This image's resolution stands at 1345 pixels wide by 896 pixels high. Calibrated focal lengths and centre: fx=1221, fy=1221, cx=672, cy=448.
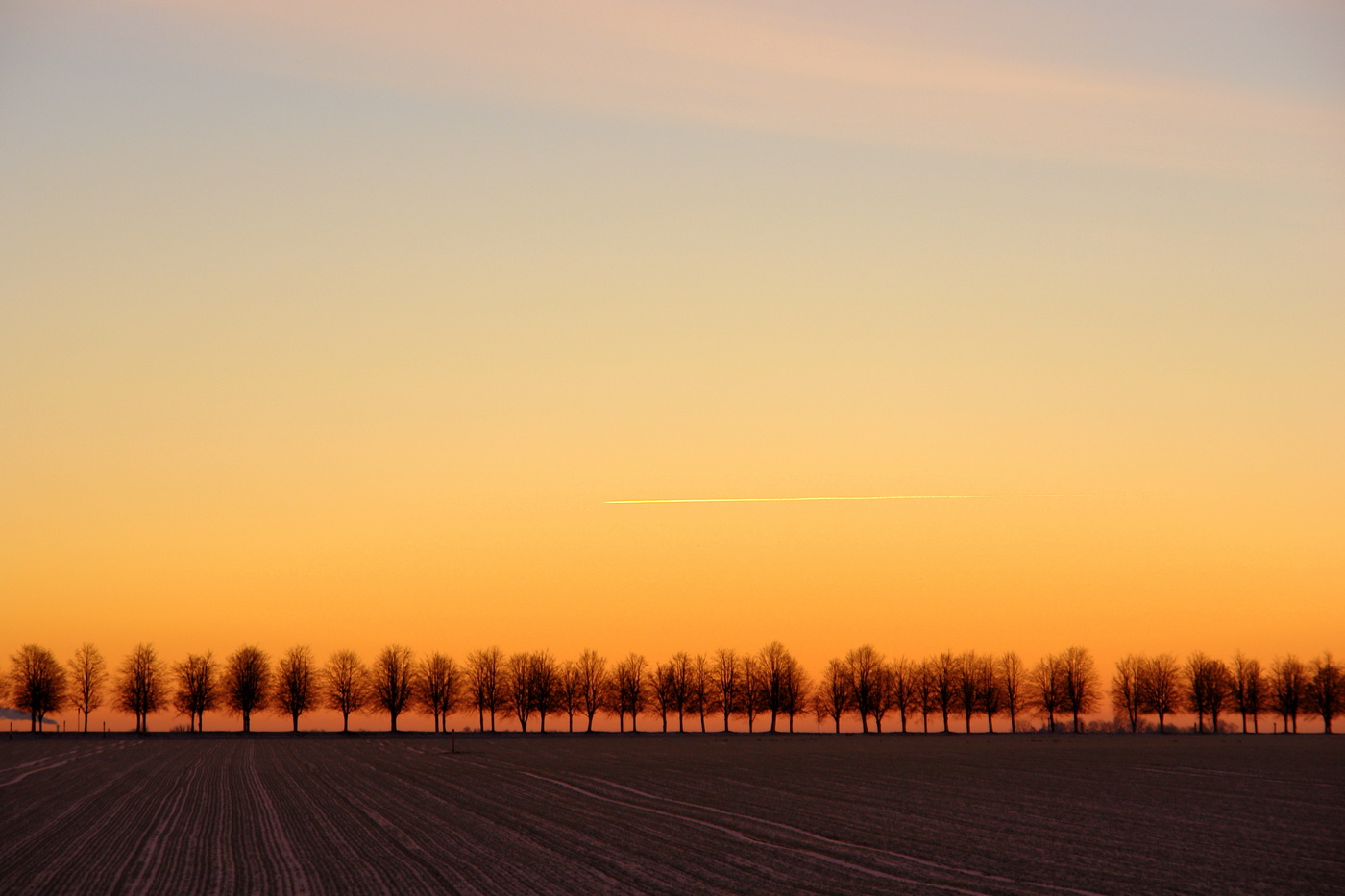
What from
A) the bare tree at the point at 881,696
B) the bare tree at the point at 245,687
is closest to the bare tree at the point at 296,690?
the bare tree at the point at 245,687

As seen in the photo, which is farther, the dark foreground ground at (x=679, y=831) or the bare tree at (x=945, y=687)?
the bare tree at (x=945, y=687)

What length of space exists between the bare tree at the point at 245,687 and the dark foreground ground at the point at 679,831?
10045cm

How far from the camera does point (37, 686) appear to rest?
15288cm

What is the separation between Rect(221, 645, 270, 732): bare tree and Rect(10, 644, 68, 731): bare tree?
20.1 m

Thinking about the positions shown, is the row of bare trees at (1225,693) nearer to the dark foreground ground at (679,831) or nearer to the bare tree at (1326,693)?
the bare tree at (1326,693)

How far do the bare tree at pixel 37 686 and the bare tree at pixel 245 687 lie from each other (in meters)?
20.1

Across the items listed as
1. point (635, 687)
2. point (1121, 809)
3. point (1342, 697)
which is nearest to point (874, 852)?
point (1121, 809)

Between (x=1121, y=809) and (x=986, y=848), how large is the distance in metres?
11.7

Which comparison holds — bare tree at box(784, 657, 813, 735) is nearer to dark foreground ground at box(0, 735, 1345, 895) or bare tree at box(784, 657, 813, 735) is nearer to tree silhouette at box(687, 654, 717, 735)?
tree silhouette at box(687, 654, 717, 735)

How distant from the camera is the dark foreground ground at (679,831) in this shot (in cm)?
2323

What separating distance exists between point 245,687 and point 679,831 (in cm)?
13753

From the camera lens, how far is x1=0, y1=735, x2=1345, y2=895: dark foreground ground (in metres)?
23.2

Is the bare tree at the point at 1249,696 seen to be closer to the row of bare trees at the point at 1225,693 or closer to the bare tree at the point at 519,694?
the row of bare trees at the point at 1225,693

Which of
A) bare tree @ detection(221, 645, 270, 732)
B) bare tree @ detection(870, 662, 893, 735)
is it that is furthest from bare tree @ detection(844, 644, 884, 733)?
bare tree @ detection(221, 645, 270, 732)
